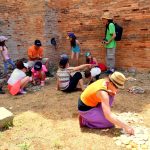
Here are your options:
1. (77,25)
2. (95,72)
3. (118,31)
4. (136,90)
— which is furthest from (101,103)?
(77,25)

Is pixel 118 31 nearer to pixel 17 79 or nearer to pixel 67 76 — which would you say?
pixel 67 76

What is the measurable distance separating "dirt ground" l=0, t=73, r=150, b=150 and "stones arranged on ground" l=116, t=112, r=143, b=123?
127mm

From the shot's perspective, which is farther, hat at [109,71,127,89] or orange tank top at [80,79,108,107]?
orange tank top at [80,79,108,107]

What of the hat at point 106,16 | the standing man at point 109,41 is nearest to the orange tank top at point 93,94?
the standing man at point 109,41

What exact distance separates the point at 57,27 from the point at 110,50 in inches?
96.0

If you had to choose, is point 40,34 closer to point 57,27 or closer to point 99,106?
point 57,27

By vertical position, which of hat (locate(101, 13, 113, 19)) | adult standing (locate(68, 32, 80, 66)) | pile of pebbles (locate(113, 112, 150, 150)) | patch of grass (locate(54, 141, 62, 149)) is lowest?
patch of grass (locate(54, 141, 62, 149))

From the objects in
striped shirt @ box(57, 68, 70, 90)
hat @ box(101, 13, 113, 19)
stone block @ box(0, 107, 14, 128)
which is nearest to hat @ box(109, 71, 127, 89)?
stone block @ box(0, 107, 14, 128)

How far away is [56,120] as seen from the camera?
6.05 metres

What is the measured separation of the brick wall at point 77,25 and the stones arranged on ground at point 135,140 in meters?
4.29

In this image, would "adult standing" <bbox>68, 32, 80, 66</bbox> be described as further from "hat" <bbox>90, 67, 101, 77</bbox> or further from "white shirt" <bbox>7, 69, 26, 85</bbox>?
"white shirt" <bbox>7, 69, 26, 85</bbox>

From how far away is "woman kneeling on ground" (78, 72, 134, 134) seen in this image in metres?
4.77

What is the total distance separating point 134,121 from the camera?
5.65 meters

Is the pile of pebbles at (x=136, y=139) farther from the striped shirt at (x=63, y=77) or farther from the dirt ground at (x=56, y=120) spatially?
the striped shirt at (x=63, y=77)
